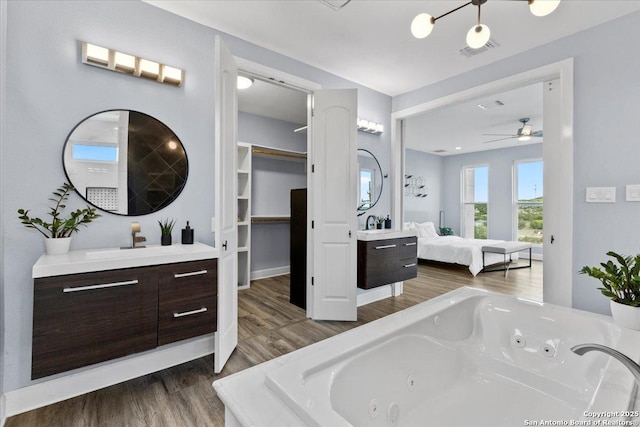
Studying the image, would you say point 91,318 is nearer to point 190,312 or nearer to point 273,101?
point 190,312

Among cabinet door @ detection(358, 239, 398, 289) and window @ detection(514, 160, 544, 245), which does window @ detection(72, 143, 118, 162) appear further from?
window @ detection(514, 160, 544, 245)

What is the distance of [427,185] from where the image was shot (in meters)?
8.14

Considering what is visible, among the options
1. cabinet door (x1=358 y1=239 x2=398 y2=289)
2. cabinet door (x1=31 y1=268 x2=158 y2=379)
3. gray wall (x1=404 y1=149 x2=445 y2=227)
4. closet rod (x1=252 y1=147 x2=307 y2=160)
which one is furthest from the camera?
gray wall (x1=404 y1=149 x2=445 y2=227)

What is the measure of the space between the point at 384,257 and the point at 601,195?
1.95 m

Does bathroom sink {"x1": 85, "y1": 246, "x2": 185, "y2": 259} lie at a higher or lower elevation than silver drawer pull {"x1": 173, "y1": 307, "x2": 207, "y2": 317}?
higher

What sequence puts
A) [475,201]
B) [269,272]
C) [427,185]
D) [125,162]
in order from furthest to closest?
[427,185], [475,201], [269,272], [125,162]

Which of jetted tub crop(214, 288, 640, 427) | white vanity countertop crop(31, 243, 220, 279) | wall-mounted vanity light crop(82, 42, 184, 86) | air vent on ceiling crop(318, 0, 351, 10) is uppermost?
air vent on ceiling crop(318, 0, 351, 10)

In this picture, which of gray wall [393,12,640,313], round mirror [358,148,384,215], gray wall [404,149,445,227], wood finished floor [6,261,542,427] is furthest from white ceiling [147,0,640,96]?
gray wall [404,149,445,227]

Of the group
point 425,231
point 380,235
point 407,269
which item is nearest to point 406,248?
point 407,269

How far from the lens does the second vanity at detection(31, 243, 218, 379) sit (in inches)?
59.8

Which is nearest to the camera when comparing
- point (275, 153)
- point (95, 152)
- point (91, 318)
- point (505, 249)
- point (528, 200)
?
point (91, 318)

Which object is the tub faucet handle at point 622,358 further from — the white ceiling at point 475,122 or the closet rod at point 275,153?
the closet rod at point 275,153

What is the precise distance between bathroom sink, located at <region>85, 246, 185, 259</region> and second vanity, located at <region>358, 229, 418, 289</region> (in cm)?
187

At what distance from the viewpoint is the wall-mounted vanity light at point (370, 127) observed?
355cm
